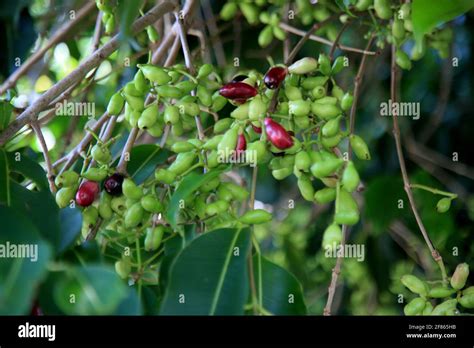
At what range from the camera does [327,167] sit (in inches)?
33.9

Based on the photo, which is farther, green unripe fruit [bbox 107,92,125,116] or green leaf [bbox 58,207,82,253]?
green unripe fruit [bbox 107,92,125,116]

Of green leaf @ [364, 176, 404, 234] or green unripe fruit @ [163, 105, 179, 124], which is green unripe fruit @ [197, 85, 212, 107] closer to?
green unripe fruit @ [163, 105, 179, 124]

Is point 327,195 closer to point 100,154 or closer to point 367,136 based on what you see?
point 100,154

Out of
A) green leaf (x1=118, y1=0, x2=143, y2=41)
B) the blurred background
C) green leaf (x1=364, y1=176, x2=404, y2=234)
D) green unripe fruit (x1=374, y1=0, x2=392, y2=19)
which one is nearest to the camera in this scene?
green leaf (x1=118, y1=0, x2=143, y2=41)

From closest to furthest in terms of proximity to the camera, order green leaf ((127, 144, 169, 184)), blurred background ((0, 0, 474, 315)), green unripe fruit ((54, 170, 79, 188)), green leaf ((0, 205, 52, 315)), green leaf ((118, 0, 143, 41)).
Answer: green leaf ((0, 205, 52, 315)) → green leaf ((118, 0, 143, 41)) → green unripe fruit ((54, 170, 79, 188)) → green leaf ((127, 144, 169, 184)) → blurred background ((0, 0, 474, 315))

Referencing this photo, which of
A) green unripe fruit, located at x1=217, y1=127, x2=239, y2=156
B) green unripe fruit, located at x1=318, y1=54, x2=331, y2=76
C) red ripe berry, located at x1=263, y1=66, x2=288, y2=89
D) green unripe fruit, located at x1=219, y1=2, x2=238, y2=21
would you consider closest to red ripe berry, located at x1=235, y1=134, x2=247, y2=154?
green unripe fruit, located at x1=217, y1=127, x2=239, y2=156

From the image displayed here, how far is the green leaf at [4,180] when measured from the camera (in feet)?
2.99

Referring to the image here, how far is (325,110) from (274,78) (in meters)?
0.08

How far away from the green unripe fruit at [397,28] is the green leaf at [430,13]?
0.30m

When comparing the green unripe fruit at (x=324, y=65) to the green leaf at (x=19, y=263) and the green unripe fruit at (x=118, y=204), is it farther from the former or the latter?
the green leaf at (x=19, y=263)

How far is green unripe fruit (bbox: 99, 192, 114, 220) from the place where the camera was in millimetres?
1026

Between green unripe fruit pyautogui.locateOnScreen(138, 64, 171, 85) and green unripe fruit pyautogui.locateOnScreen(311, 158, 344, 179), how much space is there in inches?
10.5

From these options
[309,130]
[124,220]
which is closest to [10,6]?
[124,220]

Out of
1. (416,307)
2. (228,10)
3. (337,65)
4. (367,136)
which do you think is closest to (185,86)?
(337,65)
